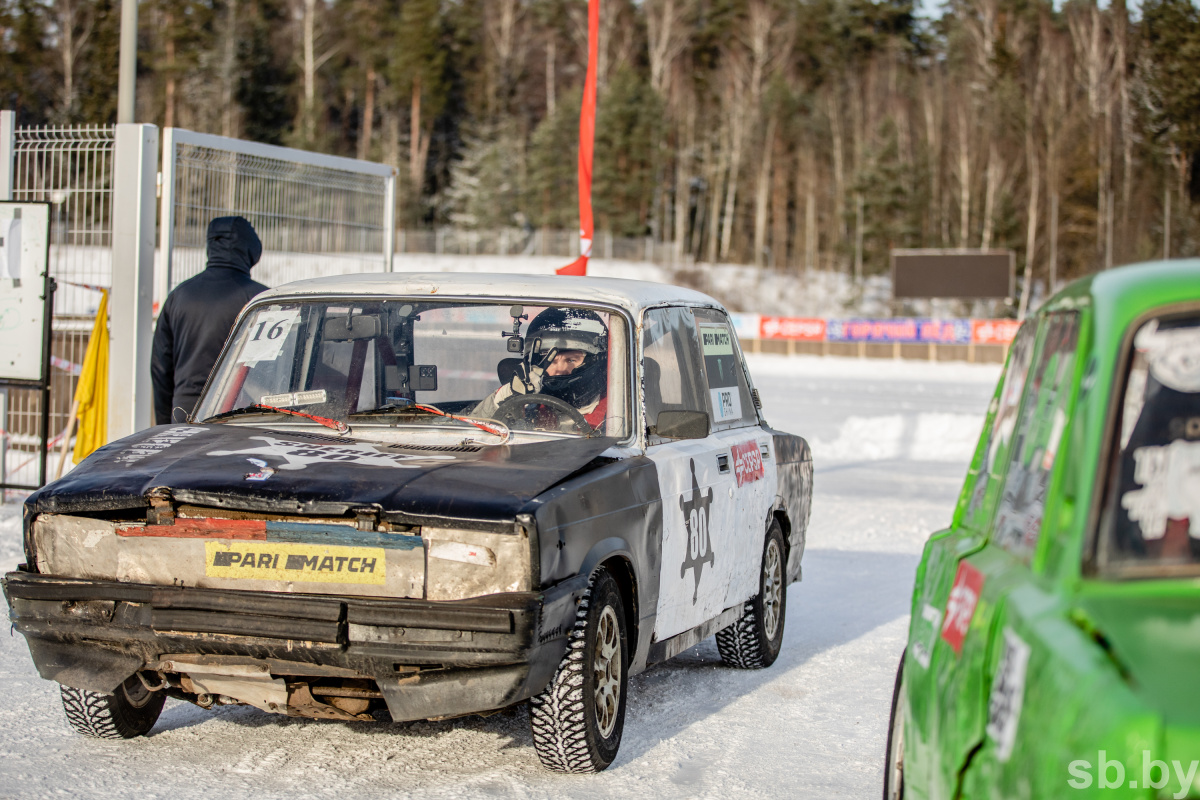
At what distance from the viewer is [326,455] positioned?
4.50 m

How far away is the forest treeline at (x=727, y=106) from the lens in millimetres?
65312

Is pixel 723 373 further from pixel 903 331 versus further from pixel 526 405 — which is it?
Result: pixel 903 331

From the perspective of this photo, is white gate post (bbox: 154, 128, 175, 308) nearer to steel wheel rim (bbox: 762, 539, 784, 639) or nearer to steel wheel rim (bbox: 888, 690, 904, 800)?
steel wheel rim (bbox: 762, 539, 784, 639)

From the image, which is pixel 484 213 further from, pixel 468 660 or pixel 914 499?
pixel 468 660

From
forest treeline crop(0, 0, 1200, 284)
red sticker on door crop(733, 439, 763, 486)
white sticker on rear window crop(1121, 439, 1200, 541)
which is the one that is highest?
forest treeline crop(0, 0, 1200, 284)

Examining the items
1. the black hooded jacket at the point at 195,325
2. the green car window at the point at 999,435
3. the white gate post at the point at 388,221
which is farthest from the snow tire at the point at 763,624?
the white gate post at the point at 388,221

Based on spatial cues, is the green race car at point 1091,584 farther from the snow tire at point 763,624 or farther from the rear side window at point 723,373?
the snow tire at point 763,624

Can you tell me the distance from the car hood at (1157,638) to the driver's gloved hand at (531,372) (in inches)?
129

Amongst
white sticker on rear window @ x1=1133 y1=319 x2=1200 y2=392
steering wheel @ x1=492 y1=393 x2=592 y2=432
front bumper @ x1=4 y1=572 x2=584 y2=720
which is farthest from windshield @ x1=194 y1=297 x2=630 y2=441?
white sticker on rear window @ x1=1133 y1=319 x2=1200 y2=392

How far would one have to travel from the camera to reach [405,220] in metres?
74.1

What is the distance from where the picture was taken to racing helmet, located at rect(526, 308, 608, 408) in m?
5.17

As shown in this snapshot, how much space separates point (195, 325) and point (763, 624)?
369cm

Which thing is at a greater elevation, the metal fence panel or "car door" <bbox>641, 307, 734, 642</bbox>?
the metal fence panel

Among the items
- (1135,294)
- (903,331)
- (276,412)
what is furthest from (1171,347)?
(903,331)
